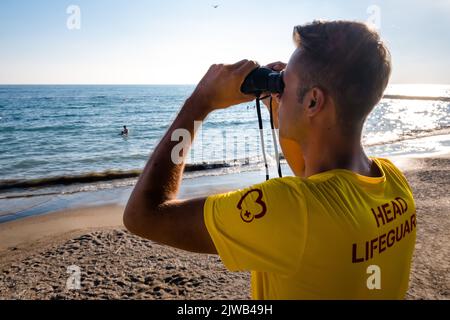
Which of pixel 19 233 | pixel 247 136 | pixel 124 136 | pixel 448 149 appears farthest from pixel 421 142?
pixel 19 233

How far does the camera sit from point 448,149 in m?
20.8

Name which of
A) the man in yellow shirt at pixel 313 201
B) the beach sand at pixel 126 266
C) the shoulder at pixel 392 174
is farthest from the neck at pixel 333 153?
the beach sand at pixel 126 266

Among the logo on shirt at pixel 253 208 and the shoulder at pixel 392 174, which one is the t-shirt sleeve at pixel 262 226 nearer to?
the logo on shirt at pixel 253 208

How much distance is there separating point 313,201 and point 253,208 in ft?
0.61

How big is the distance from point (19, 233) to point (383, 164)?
346 inches

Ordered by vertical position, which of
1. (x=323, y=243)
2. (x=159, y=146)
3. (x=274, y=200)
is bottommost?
(x=323, y=243)

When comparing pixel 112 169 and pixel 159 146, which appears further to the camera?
pixel 112 169

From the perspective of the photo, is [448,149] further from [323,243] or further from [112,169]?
[323,243]

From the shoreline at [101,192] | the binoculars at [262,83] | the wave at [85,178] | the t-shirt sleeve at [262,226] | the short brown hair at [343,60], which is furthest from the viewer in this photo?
the wave at [85,178]

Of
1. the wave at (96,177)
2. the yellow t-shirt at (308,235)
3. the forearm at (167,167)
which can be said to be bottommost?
the wave at (96,177)

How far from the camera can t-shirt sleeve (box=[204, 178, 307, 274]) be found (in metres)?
1.13

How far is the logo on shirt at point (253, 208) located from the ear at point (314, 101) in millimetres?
374

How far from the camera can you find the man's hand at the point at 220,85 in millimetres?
1472

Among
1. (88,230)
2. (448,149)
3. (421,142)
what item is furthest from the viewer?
(421,142)
